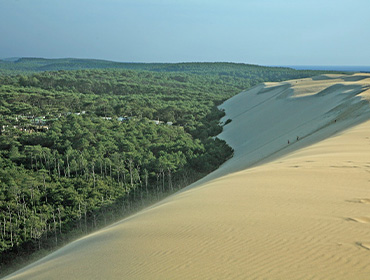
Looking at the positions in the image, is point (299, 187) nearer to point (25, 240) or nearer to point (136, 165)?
point (25, 240)

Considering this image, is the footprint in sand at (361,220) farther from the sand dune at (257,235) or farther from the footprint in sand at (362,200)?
the footprint in sand at (362,200)

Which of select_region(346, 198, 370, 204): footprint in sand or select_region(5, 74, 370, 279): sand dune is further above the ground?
select_region(346, 198, 370, 204): footprint in sand

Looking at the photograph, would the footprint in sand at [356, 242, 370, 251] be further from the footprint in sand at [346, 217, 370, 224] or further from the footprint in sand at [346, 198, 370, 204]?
the footprint in sand at [346, 198, 370, 204]

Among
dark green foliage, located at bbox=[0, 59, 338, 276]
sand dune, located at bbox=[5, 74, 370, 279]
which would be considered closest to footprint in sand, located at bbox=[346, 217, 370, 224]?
sand dune, located at bbox=[5, 74, 370, 279]

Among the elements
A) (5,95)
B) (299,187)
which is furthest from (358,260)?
(5,95)

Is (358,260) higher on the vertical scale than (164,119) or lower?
higher

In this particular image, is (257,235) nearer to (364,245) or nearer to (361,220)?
(364,245)

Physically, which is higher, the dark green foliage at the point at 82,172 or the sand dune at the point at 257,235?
the sand dune at the point at 257,235

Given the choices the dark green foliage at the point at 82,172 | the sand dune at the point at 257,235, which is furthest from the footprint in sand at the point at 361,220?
the dark green foliage at the point at 82,172

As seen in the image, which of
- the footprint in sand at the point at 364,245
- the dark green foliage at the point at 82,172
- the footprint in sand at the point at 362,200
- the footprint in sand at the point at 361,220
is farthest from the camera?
the dark green foliage at the point at 82,172

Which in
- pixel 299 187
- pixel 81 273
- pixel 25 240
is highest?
pixel 299 187

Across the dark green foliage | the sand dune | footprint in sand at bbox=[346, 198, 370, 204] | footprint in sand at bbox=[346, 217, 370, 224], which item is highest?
footprint in sand at bbox=[346, 217, 370, 224]
